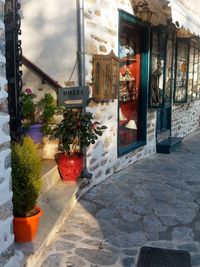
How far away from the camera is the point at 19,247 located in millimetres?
3082

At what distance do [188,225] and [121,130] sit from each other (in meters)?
2.82

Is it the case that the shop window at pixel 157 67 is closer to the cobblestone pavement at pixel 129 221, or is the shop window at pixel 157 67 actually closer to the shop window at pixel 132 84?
the shop window at pixel 132 84

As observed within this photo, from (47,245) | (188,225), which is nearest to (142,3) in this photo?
(188,225)

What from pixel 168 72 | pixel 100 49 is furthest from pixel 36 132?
pixel 168 72

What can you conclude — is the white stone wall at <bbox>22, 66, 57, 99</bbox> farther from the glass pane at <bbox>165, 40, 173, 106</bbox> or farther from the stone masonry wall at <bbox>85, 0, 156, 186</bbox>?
the glass pane at <bbox>165, 40, 173, 106</bbox>

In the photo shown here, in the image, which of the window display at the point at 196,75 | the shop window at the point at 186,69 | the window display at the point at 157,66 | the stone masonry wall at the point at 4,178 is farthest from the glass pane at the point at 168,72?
the stone masonry wall at the point at 4,178

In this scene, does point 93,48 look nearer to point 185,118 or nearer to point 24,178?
point 24,178

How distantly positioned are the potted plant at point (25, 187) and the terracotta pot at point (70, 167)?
57.7 inches

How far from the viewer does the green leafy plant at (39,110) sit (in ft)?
15.4

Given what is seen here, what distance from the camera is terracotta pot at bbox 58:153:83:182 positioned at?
464cm

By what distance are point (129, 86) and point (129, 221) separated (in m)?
3.31

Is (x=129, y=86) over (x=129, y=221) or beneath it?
over

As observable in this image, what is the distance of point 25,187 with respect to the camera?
9.95 feet

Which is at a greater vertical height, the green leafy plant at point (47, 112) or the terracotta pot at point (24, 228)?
the green leafy plant at point (47, 112)
